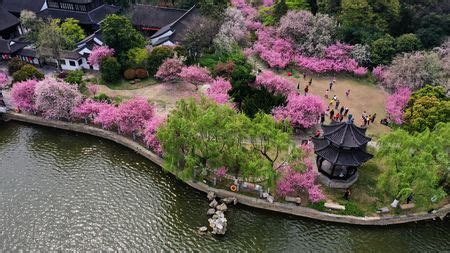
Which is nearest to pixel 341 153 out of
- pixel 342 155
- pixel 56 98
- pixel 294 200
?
pixel 342 155

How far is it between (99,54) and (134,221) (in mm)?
29136

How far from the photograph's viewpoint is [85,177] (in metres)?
39.4

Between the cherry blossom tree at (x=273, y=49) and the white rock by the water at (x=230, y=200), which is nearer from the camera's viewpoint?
the white rock by the water at (x=230, y=200)

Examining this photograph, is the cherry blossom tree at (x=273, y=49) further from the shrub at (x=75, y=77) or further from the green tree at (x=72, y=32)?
the green tree at (x=72, y=32)

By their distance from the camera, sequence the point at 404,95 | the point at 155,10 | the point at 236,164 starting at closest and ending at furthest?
the point at 236,164, the point at 404,95, the point at 155,10

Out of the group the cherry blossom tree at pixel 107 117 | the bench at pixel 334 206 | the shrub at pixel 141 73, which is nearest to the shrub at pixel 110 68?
the shrub at pixel 141 73

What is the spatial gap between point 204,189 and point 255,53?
3077 cm

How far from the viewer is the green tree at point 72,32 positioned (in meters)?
58.6

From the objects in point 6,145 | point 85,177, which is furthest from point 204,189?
point 6,145

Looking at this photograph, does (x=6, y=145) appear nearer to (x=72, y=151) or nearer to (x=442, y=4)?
(x=72, y=151)

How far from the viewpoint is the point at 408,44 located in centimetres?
5488

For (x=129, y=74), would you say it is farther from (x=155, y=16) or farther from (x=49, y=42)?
(x=155, y=16)

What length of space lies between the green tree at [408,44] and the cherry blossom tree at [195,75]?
1114 inches

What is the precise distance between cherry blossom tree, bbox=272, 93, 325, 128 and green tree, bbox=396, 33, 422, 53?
777 inches
